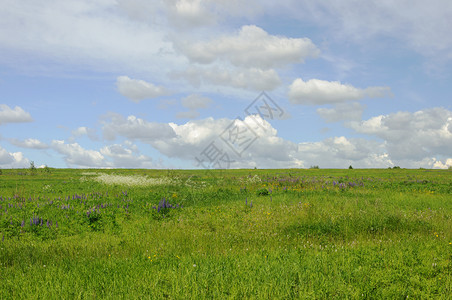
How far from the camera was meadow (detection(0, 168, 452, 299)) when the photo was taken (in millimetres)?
4809

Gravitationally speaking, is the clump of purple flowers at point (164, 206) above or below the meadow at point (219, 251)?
above

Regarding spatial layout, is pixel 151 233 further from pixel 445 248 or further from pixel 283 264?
pixel 445 248

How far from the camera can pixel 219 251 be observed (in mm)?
7008

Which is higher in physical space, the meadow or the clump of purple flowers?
the clump of purple flowers

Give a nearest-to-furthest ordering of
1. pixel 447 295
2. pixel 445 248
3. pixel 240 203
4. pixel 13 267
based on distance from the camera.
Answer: pixel 447 295, pixel 13 267, pixel 445 248, pixel 240 203

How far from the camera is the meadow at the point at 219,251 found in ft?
15.8

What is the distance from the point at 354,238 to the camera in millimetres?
A: 8250

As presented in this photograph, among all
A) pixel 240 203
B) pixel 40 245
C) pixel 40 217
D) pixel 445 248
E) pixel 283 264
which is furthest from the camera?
pixel 240 203

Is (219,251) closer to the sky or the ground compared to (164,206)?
closer to the ground

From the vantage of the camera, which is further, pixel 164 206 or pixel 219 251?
pixel 164 206

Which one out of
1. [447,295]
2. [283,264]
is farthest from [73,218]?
[447,295]

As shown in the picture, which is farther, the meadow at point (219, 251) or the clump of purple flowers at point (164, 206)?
the clump of purple flowers at point (164, 206)

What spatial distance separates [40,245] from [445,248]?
393 inches

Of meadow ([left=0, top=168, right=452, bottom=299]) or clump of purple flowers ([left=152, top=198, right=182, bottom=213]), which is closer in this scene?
meadow ([left=0, top=168, right=452, bottom=299])
